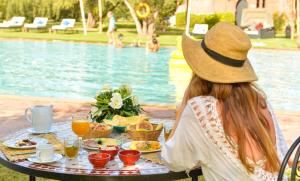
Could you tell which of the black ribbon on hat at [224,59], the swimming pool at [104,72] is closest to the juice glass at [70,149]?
the black ribbon on hat at [224,59]

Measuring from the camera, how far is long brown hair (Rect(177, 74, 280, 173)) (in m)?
2.29

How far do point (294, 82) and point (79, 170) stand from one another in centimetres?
1395

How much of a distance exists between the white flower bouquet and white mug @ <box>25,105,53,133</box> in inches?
12.4

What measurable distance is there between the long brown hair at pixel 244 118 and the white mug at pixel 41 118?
1188mm

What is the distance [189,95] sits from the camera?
2420 mm

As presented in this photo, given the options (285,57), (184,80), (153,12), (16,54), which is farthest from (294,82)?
(153,12)

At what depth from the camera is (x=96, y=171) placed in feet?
8.30

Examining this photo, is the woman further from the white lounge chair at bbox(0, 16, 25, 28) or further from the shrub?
the shrub

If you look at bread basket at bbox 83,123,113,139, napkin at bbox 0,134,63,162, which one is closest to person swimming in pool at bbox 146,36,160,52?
bread basket at bbox 83,123,113,139

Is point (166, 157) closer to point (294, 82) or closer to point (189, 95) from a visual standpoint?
point (189, 95)

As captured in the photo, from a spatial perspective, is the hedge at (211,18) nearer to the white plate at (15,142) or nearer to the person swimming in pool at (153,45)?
the person swimming in pool at (153,45)

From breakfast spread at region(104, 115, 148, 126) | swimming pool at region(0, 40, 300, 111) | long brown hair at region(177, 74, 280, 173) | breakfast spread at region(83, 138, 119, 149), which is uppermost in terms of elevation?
long brown hair at region(177, 74, 280, 173)

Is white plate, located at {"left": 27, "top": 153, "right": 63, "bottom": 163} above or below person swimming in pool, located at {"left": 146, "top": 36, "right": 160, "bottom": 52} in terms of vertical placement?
above

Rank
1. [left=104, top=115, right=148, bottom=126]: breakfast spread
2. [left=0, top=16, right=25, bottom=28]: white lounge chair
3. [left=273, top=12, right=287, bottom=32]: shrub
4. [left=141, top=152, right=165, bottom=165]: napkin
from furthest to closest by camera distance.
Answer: [left=273, top=12, right=287, bottom=32]: shrub → [left=0, top=16, right=25, bottom=28]: white lounge chair → [left=104, top=115, right=148, bottom=126]: breakfast spread → [left=141, top=152, right=165, bottom=165]: napkin
